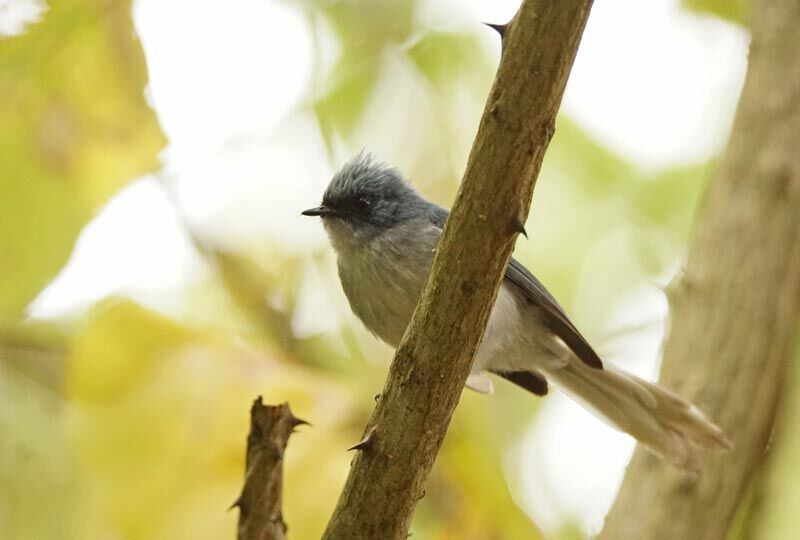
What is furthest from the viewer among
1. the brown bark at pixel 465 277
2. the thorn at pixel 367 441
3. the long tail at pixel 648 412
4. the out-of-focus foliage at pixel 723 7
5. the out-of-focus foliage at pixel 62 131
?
the out-of-focus foliage at pixel 723 7

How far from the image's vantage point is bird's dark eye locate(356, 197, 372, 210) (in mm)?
3078

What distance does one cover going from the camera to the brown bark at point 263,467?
1.78 metres

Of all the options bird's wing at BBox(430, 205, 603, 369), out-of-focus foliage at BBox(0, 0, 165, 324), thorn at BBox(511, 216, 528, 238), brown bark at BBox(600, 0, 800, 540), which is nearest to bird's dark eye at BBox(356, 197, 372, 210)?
bird's wing at BBox(430, 205, 603, 369)

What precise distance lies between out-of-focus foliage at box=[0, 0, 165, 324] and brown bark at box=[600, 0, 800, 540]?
1706 millimetres

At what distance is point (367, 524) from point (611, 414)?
148cm

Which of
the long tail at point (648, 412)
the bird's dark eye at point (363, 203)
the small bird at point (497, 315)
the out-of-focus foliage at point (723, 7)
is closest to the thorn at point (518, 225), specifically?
the small bird at point (497, 315)

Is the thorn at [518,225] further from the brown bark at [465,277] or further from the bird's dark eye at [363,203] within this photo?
the bird's dark eye at [363,203]

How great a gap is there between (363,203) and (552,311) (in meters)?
0.73

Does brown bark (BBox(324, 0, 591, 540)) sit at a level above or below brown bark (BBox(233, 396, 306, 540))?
above

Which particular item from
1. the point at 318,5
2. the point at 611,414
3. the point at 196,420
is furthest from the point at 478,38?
the point at 196,420

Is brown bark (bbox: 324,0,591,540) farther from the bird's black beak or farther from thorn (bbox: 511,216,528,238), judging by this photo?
the bird's black beak

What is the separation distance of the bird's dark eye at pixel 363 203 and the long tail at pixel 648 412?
33.3 inches

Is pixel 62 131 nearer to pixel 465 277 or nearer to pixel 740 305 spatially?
pixel 465 277

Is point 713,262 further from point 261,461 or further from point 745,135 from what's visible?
point 261,461
